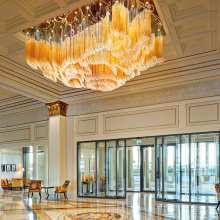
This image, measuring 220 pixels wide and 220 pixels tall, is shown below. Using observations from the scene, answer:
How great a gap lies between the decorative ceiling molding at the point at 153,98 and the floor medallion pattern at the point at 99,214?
13.8 feet

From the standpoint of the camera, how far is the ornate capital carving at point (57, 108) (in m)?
11.9

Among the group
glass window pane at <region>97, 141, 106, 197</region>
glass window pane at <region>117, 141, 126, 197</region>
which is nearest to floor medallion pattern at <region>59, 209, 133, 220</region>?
glass window pane at <region>117, 141, 126, 197</region>

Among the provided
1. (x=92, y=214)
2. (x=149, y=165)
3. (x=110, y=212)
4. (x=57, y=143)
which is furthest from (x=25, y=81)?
(x=149, y=165)

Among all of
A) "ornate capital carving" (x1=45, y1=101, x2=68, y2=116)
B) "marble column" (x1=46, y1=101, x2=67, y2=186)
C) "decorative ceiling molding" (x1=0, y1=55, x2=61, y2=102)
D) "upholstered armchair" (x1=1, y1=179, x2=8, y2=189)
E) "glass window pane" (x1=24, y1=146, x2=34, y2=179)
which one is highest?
"decorative ceiling molding" (x1=0, y1=55, x2=61, y2=102)

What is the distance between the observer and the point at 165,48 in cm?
786

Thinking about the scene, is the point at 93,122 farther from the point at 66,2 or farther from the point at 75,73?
the point at 66,2

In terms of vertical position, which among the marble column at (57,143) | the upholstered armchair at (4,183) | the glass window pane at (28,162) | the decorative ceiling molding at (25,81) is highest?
the decorative ceiling molding at (25,81)

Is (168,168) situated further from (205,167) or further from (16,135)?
(16,135)

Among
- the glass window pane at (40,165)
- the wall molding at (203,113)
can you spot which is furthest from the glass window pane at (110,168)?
the glass window pane at (40,165)

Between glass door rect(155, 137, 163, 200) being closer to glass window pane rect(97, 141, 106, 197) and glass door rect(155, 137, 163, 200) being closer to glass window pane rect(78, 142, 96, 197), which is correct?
glass window pane rect(97, 141, 106, 197)

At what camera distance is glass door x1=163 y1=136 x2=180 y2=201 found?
9.72 metres

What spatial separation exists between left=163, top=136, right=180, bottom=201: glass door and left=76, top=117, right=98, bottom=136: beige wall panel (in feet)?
10.2

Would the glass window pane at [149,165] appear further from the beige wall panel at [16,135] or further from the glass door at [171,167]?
the beige wall panel at [16,135]

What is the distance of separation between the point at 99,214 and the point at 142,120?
4114mm
